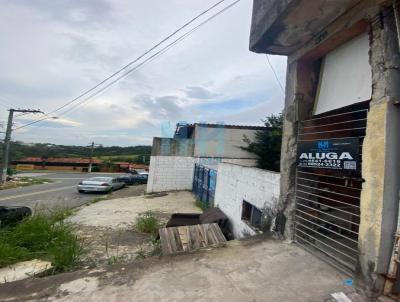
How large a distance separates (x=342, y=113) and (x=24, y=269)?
18.2ft

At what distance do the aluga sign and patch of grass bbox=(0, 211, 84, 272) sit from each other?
419 cm

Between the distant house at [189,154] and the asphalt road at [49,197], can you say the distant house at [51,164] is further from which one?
the distant house at [189,154]

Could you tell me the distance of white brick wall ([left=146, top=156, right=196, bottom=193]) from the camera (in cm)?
1809

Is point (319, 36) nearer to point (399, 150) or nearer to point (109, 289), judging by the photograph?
point (399, 150)

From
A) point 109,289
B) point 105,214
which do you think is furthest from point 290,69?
point 105,214

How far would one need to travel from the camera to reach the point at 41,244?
19.1 feet

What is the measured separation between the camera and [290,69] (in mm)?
4691

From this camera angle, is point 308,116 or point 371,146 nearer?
point 371,146

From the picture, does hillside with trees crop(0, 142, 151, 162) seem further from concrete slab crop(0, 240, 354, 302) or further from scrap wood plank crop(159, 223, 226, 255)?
concrete slab crop(0, 240, 354, 302)

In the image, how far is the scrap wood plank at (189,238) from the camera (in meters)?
5.14

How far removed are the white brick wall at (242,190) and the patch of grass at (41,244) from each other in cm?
366

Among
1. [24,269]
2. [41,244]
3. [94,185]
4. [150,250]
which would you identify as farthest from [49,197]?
[24,269]

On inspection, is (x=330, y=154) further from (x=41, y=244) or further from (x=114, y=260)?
(x=41, y=244)

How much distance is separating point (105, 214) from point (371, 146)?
10143mm
